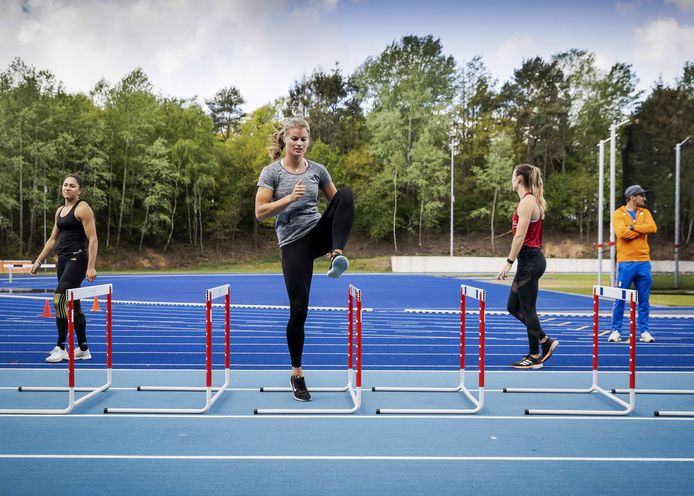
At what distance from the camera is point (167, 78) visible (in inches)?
1885

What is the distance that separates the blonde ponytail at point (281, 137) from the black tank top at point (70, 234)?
284 centimetres

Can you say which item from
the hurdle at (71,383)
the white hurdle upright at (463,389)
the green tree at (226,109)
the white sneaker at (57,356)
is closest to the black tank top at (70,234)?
the white sneaker at (57,356)

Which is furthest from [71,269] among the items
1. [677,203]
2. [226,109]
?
[226,109]

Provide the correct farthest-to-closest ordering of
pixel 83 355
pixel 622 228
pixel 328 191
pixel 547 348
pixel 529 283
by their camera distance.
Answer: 1. pixel 622 228
2. pixel 83 355
3. pixel 547 348
4. pixel 529 283
5. pixel 328 191

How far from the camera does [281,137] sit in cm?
450

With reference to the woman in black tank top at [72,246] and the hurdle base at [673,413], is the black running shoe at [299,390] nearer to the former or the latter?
the hurdle base at [673,413]

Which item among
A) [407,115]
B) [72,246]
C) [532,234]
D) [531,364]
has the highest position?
[407,115]

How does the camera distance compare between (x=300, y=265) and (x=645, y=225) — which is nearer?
(x=300, y=265)

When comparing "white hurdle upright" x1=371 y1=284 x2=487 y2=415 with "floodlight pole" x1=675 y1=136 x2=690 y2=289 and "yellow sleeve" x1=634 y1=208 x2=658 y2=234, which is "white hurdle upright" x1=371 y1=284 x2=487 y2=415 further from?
"floodlight pole" x1=675 y1=136 x2=690 y2=289

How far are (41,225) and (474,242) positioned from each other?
35.3 meters

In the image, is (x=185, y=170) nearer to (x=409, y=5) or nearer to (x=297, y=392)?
(x=409, y=5)

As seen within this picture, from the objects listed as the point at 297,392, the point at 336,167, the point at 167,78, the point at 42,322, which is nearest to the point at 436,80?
the point at 336,167

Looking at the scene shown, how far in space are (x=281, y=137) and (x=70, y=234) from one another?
3.07m

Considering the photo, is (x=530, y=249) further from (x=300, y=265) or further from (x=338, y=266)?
(x=338, y=266)
